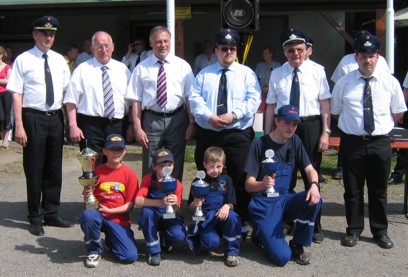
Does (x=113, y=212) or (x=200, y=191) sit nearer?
(x=200, y=191)

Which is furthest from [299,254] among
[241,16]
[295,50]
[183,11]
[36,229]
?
[183,11]

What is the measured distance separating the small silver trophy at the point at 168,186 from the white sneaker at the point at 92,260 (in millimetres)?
691

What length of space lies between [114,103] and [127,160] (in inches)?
170

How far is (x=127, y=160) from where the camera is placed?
33.2 feet

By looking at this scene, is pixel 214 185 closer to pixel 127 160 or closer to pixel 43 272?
pixel 43 272

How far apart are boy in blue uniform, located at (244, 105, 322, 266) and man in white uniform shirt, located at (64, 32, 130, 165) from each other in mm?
1570

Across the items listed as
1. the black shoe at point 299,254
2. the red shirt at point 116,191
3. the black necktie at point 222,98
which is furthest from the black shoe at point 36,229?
the black shoe at point 299,254

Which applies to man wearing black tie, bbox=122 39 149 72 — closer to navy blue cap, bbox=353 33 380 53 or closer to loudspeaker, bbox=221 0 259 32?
loudspeaker, bbox=221 0 259 32

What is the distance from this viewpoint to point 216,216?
5.09 meters

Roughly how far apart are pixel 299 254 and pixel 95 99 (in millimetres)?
2545

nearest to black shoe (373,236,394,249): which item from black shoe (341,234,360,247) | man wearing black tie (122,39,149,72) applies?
black shoe (341,234,360,247)

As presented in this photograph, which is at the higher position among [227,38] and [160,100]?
[227,38]

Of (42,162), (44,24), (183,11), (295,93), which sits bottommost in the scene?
(42,162)

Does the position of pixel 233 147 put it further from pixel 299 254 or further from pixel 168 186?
pixel 299 254
